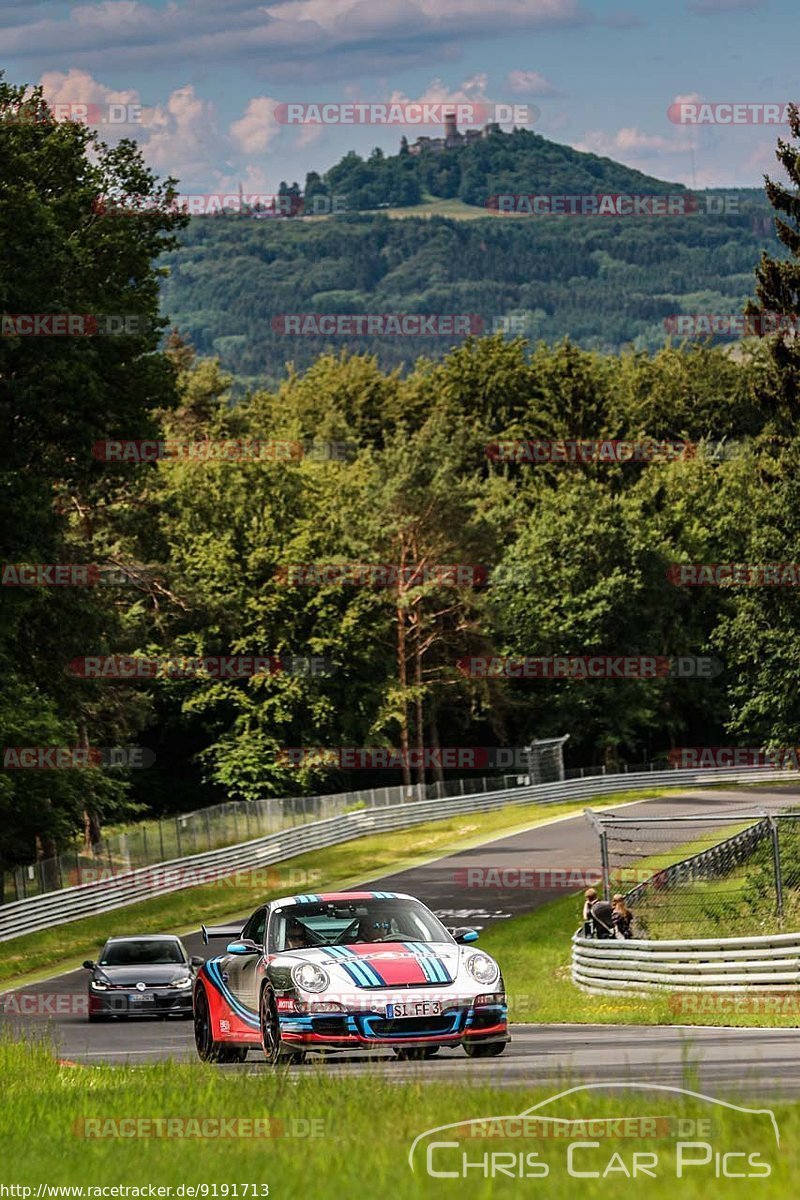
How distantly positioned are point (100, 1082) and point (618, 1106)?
518 cm

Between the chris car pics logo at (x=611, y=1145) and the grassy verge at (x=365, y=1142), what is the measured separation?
12 mm

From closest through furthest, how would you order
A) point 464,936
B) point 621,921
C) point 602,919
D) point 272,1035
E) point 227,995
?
point 272,1035, point 464,936, point 227,995, point 602,919, point 621,921

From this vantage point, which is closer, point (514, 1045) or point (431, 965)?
point (431, 965)

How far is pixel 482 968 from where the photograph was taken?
14.1 meters

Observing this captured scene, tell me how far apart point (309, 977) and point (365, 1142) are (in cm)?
622

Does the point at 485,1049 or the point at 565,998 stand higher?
the point at 485,1049

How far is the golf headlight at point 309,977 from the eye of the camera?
13812 millimetres

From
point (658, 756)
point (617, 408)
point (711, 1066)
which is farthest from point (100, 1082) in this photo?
point (617, 408)

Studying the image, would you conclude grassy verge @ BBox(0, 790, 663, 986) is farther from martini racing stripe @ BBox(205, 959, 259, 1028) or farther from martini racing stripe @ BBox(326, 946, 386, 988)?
martini racing stripe @ BBox(326, 946, 386, 988)

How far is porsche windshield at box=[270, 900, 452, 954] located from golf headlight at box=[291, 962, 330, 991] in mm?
629

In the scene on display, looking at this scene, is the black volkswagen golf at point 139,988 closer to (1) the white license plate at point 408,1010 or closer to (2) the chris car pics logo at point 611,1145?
(1) the white license plate at point 408,1010

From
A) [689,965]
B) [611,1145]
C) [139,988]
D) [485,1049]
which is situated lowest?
[139,988]

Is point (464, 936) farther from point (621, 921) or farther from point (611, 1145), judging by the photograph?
point (621, 921)

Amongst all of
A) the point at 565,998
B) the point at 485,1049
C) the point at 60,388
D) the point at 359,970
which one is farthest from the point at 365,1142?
the point at 60,388
